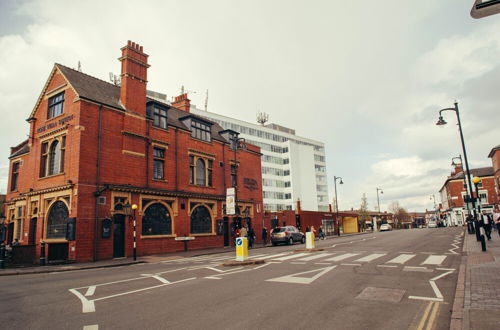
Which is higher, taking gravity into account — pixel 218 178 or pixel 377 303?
pixel 218 178

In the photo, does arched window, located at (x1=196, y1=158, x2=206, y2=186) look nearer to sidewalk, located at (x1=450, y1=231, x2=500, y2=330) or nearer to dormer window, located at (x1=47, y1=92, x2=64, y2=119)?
dormer window, located at (x1=47, y1=92, x2=64, y2=119)

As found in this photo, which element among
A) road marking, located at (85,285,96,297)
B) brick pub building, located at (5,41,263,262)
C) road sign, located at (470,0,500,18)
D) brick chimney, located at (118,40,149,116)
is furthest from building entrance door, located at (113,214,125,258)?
road sign, located at (470,0,500,18)

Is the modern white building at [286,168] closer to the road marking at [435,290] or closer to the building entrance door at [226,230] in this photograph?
the building entrance door at [226,230]

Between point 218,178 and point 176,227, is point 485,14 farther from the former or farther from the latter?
point 218,178

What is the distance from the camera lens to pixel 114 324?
223 inches

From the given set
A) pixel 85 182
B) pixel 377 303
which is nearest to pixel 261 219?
pixel 85 182

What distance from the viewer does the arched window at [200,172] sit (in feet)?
94.9

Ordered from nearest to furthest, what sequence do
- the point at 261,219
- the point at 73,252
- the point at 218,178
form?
the point at 73,252
the point at 218,178
the point at 261,219

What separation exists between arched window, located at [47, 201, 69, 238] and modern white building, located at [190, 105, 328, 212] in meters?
51.2

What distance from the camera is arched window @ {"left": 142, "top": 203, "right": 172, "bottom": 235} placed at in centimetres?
2333

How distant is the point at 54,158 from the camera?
73.9ft

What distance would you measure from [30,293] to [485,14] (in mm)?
11319

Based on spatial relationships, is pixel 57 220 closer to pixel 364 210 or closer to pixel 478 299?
pixel 478 299

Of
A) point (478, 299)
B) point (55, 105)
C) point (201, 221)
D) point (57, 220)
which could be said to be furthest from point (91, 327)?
point (201, 221)
